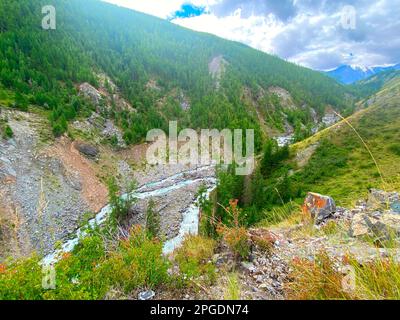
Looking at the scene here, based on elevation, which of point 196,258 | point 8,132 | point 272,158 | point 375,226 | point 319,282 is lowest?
point 272,158

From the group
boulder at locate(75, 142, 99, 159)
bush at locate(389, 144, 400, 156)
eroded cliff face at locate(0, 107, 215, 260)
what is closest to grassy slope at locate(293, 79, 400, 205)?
bush at locate(389, 144, 400, 156)

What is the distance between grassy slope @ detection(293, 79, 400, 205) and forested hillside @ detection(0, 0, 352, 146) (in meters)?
39.4

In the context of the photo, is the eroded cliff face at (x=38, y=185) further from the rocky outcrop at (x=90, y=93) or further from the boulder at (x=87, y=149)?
the rocky outcrop at (x=90, y=93)

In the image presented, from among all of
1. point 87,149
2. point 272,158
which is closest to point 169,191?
point 87,149

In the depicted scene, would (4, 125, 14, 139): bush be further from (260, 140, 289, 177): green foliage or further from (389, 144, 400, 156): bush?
(389, 144, 400, 156): bush

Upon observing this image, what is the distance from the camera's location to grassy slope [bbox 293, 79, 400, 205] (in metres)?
34.2

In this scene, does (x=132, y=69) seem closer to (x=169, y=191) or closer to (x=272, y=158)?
(x=169, y=191)

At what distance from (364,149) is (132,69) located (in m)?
91.9

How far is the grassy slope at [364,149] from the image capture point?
112 ft

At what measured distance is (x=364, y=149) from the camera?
145 feet

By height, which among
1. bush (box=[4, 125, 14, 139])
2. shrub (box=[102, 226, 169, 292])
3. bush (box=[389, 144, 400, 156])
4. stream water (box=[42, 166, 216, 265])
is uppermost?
bush (box=[4, 125, 14, 139])

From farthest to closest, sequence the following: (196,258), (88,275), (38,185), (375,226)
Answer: (38,185) → (196,258) → (375,226) → (88,275)

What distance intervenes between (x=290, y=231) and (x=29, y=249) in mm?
30262
